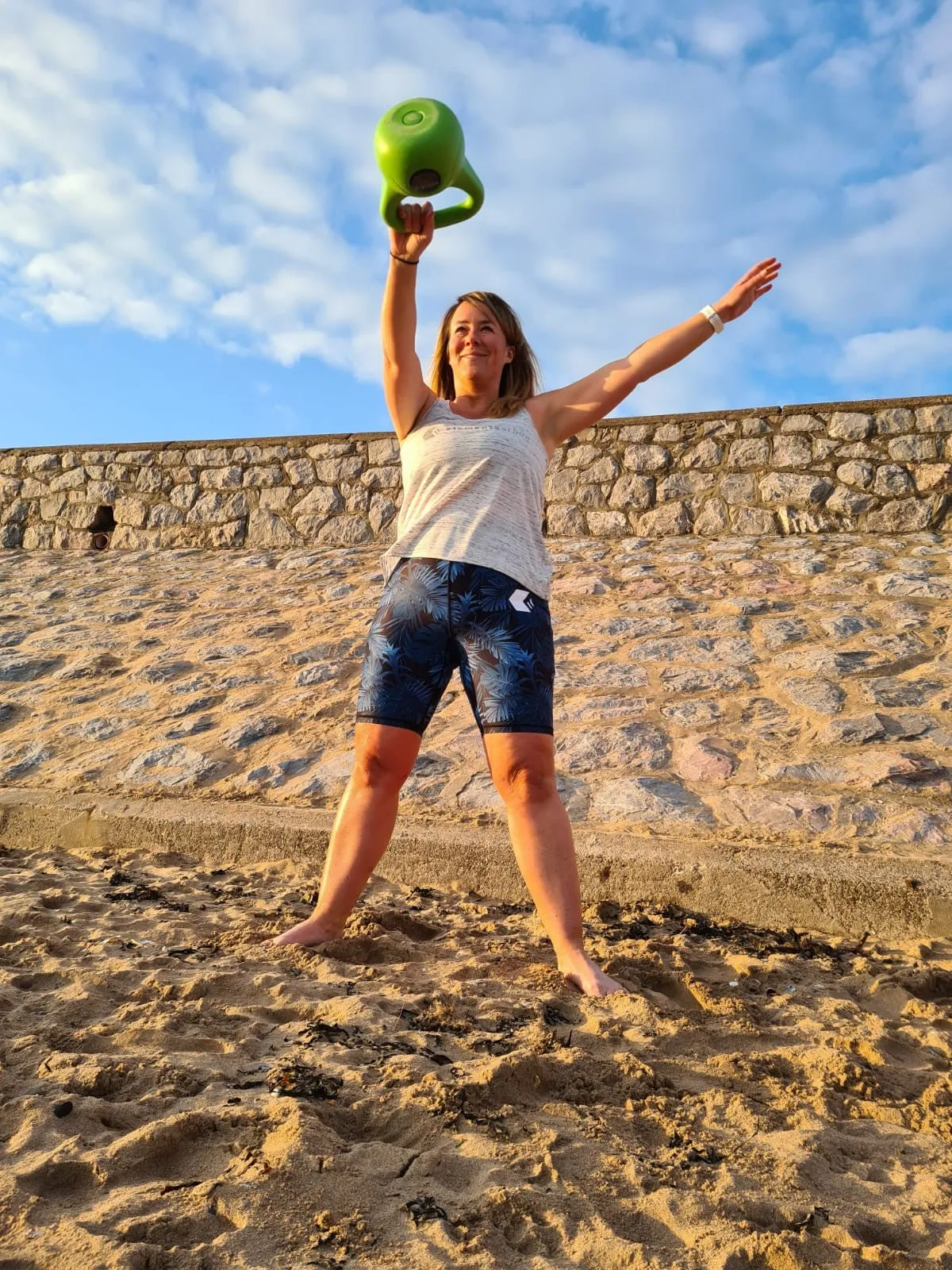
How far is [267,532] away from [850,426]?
4977mm

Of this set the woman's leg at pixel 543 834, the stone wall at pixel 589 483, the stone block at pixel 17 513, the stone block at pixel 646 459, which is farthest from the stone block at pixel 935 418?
the stone block at pixel 17 513

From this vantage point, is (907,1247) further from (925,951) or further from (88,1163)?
(925,951)

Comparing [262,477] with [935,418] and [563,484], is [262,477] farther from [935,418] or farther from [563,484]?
[935,418]

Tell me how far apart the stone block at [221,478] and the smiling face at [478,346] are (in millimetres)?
6315

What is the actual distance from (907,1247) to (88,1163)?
3.98 feet

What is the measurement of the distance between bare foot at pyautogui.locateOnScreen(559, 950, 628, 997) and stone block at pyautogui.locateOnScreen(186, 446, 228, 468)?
726 centimetres

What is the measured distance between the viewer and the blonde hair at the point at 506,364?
2.59 m

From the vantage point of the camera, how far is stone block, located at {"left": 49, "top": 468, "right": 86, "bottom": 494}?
906cm

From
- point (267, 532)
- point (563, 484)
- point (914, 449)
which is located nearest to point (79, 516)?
point (267, 532)

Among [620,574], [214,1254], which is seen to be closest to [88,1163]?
[214,1254]

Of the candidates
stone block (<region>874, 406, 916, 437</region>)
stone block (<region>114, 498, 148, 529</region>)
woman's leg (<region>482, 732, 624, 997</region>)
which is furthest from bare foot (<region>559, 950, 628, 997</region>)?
stone block (<region>114, 498, 148, 529</region>)

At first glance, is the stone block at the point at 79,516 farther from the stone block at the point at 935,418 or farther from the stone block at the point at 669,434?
the stone block at the point at 935,418

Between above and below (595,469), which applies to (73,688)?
below

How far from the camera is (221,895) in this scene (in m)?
2.99
